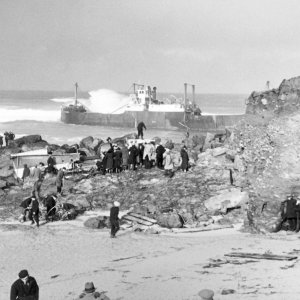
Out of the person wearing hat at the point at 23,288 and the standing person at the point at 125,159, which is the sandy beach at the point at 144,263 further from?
the standing person at the point at 125,159

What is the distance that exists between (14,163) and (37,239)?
9.85 meters

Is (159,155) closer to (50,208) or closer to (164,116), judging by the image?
(50,208)

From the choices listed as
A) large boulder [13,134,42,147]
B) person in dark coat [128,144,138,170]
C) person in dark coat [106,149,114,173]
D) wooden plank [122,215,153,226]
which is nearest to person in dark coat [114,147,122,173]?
person in dark coat [106,149,114,173]

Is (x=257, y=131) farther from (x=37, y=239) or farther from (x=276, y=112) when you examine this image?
(x=37, y=239)

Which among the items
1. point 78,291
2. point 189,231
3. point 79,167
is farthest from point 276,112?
point 79,167

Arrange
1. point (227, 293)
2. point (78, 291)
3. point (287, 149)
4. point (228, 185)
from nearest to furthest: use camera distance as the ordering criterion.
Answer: point (227, 293) < point (78, 291) < point (287, 149) < point (228, 185)

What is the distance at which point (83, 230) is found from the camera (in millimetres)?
13477

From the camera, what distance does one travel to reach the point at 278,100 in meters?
11.9

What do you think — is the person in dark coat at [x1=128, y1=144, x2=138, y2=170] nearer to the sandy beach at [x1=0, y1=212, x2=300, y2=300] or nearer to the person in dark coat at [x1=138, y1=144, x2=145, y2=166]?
the person in dark coat at [x1=138, y1=144, x2=145, y2=166]

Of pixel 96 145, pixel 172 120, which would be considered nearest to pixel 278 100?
pixel 96 145

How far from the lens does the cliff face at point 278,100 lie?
11.6 m

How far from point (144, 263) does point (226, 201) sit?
4.88m

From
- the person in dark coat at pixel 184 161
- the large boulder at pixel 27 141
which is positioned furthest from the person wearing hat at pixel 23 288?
the large boulder at pixel 27 141

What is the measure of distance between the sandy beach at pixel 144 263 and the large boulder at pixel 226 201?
5.80ft
